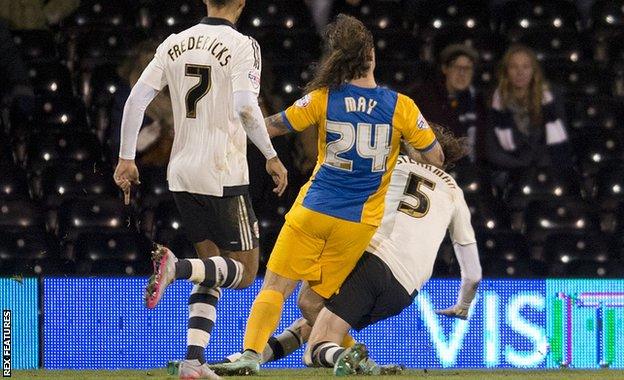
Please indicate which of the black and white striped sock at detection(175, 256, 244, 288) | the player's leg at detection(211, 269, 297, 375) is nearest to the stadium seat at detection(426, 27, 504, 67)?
the player's leg at detection(211, 269, 297, 375)

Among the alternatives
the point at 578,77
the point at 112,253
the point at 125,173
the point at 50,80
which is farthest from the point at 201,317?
the point at 578,77

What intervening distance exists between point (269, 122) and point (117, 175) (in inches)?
38.1

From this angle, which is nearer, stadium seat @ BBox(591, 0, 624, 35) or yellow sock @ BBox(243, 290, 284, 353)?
yellow sock @ BBox(243, 290, 284, 353)

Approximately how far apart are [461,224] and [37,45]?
4.53 meters

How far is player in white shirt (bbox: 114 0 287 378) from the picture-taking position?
6891mm

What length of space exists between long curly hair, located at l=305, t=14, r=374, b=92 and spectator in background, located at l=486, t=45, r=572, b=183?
355cm

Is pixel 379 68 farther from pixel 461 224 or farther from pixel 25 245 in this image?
pixel 461 224

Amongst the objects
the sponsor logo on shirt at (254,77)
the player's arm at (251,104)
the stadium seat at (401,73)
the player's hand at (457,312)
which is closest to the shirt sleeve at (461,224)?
the player's hand at (457,312)

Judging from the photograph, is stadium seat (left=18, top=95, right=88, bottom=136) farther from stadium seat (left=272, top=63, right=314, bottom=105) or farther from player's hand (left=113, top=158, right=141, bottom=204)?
player's hand (left=113, top=158, right=141, bottom=204)

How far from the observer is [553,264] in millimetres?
10609

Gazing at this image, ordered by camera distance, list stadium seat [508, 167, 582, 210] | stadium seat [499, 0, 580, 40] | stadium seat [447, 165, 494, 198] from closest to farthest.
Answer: stadium seat [447, 165, 494, 198] < stadium seat [508, 167, 582, 210] < stadium seat [499, 0, 580, 40]

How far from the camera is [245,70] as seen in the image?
688cm

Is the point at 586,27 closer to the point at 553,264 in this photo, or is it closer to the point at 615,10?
the point at 615,10

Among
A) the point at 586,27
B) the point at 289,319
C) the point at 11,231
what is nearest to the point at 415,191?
the point at 289,319
